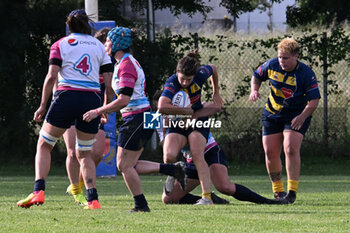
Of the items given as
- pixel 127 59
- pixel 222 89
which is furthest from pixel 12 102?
pixel 127 59

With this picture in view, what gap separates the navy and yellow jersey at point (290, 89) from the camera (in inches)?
266

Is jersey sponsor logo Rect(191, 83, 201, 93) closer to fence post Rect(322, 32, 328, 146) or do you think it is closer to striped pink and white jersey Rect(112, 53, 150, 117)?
striped pink and white jersey Rect(112, 53, 150, 117)

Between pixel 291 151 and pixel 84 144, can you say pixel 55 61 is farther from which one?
pixel 291 151

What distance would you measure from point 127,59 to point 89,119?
602 millimetres

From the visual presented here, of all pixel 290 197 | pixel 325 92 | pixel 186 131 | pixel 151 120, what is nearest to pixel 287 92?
pixel 290 197

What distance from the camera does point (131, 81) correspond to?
5.11 meters

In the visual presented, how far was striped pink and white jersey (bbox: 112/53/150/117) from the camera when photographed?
5121mm

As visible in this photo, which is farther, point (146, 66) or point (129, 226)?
→ point (146, 66)

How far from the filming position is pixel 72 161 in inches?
264

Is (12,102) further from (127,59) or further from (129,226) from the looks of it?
(129,226)

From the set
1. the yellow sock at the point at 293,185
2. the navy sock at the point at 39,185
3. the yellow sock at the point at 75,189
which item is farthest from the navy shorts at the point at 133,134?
the yellow sock at the point at 293,185

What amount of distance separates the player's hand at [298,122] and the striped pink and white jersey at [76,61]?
7.82ft

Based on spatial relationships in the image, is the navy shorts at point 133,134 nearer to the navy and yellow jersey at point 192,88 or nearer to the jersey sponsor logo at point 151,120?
the jersey sponsor logo at point 151,120

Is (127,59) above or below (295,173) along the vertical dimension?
above
